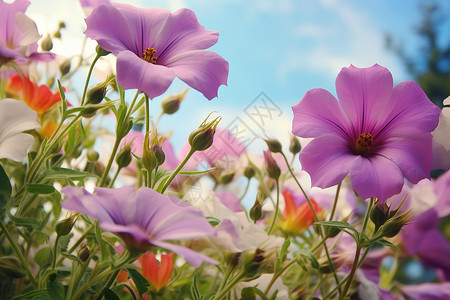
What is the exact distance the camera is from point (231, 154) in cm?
61

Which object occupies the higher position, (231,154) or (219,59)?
(219,59)

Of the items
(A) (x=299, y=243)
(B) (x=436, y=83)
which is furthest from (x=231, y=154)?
(B) (x=436, y=83)

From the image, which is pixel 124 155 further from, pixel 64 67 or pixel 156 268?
pixel 64 67

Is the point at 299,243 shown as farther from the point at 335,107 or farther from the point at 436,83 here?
the point at 436,83

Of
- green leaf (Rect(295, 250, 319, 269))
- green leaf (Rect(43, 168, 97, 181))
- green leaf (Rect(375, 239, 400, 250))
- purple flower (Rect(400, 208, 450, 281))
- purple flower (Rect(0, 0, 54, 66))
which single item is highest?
purple flower (Rect(0, 0, 54, 66))

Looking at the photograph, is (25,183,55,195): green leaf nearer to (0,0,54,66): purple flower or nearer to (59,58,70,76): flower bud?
(0,0,54,66): purple flower

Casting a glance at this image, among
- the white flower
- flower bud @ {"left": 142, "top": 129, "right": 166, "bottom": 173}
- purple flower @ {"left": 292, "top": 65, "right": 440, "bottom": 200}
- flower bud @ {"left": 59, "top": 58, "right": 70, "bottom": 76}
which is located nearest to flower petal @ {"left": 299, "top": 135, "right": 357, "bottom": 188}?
purple flower @ {"left": 292, "top": 65, "right": 440, "bottom": 200}

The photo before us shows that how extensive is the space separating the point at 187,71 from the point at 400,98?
0.55 ft

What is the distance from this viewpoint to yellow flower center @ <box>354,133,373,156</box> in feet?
1.38

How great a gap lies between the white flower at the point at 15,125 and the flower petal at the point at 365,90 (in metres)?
0.24

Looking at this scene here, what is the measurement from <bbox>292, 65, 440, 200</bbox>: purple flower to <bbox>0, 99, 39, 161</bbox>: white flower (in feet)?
0.67

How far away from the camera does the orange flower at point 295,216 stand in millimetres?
575

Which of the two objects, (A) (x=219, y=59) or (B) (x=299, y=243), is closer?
(A) (x=219, y=59)

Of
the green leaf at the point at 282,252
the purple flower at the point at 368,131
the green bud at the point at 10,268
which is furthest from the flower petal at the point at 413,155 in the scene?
the green bud at the point at 10,268
